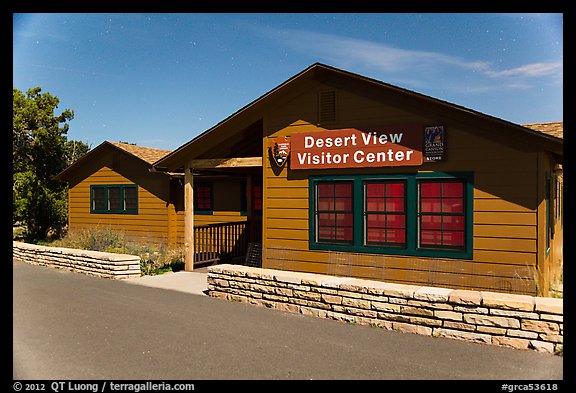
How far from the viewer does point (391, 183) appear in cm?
940

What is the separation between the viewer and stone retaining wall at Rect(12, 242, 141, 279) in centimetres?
1169

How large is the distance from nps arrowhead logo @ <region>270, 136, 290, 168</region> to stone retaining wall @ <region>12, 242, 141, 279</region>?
4.88 m

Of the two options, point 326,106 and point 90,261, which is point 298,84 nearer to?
point 326,106

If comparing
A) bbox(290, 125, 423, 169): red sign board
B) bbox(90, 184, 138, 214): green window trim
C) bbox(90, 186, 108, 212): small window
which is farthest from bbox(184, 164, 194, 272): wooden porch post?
bbox(90, 186, 108, 212): small window

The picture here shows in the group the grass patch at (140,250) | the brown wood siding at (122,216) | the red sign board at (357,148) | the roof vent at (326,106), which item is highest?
the roof vent at (326,106)

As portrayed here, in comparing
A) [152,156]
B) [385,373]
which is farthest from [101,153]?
[385,373]

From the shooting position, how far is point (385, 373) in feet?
17.4

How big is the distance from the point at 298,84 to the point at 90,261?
7.70 meters

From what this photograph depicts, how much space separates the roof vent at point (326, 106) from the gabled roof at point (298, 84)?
0.42m

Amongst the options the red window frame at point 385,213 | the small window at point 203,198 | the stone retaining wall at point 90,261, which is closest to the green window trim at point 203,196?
the small window at point 203,198

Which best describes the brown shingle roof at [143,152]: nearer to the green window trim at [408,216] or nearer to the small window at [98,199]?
the small window at [98,199]

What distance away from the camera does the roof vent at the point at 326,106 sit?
10023mm
